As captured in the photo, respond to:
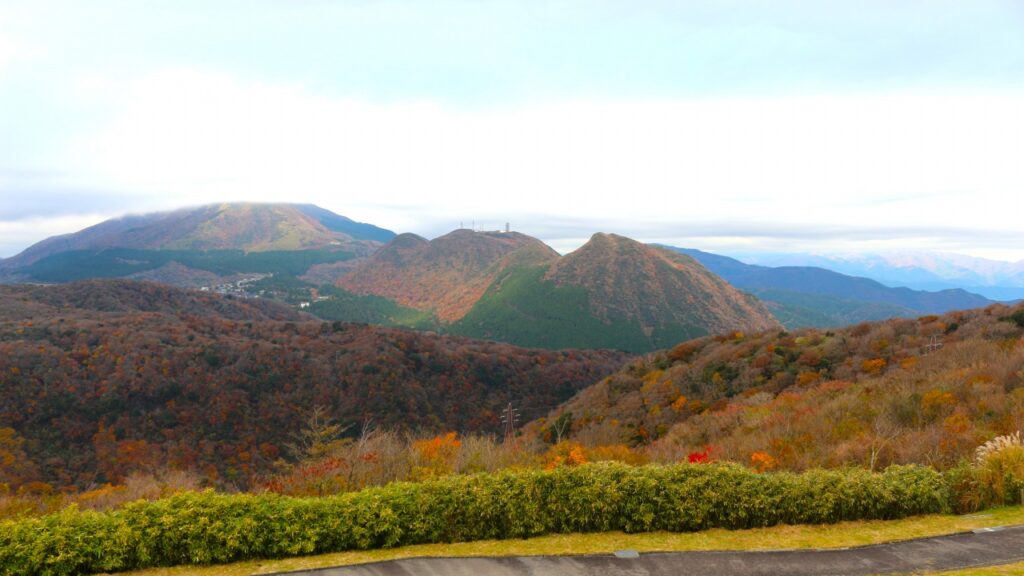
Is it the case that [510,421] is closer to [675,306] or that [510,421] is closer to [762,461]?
[762,461]

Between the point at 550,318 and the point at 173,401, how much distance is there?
133m

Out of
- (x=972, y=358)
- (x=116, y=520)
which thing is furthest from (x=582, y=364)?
(x=116, y=520)

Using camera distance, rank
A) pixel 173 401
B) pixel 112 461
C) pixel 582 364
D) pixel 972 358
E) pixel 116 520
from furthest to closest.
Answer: pixel 582 364, pixel 173 401, pixel 112 461, pixel 972 358, pixel 116 520

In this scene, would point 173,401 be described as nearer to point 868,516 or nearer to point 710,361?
point 710,361

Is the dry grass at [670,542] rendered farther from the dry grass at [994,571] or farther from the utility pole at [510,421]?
the utility pole at [510,421]

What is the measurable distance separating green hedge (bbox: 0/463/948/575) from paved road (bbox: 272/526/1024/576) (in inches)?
38.1

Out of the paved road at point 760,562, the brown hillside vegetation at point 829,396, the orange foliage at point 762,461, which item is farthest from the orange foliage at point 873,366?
the paved road at point 760,562

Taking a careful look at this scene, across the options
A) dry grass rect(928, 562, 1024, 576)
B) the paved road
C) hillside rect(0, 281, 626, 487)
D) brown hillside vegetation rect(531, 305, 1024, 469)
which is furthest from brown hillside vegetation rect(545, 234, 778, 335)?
dry grass rect(928, 562, 1024, 576)

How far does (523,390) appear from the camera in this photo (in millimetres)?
92312

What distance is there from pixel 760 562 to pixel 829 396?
20736mm

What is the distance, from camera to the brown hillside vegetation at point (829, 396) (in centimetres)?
1609

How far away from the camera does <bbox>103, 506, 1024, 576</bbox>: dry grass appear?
10500 mm

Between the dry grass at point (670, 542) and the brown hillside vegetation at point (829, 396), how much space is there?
2570 millimetres

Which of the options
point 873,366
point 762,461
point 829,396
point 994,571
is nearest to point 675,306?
point 873,366
